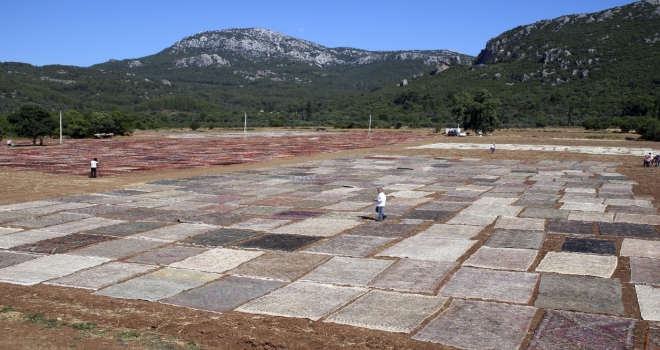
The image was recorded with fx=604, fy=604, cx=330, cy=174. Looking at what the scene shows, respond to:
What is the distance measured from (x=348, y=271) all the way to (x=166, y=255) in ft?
16.6

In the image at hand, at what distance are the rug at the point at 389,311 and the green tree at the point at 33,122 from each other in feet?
221

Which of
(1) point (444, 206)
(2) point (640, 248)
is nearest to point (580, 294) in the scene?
(2) point (640, 248)

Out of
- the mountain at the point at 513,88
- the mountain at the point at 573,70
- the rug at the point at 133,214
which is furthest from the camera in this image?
the mountain at the point at 513,88

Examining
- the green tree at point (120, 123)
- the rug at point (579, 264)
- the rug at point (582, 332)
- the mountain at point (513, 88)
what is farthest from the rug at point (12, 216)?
the mountain at point (513, 88)

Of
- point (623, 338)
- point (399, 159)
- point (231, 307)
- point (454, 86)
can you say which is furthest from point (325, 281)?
point (454, 86)

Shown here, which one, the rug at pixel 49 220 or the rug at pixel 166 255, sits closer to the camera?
the rug at pixel 166 255

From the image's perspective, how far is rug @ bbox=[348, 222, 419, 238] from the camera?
19.3 metres

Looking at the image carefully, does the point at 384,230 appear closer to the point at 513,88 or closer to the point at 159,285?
the point at 159,285

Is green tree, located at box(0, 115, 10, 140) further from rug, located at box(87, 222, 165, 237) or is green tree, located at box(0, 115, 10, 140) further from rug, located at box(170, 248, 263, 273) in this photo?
rug, located at box(170, 248, 263, 273)

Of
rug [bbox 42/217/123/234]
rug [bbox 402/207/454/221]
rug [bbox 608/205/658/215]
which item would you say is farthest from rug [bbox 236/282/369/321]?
rug [bbox 608/205/658/215]

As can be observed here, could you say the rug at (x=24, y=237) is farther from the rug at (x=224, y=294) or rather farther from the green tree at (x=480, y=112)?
the green tree at (x=480, y=112)

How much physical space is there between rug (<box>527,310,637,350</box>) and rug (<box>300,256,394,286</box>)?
422 cm

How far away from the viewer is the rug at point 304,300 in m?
11.8

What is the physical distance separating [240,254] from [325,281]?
349 cm
